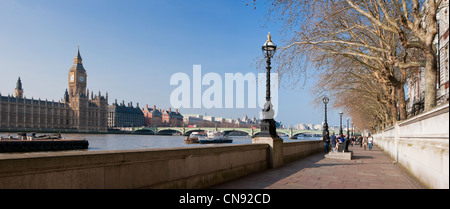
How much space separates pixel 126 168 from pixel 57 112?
7282 inches

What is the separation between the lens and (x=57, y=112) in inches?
6678

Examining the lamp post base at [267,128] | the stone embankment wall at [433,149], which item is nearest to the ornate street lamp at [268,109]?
the lamp post base at [267,128]

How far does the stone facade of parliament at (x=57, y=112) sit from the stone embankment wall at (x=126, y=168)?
505 ft

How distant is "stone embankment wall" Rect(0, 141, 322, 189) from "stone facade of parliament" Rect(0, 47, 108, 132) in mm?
153865

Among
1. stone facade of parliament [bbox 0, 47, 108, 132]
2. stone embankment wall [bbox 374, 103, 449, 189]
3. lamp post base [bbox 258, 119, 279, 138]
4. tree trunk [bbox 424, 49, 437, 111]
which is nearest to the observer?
stone embankment wall [bbox 374, 103, 449, 189]

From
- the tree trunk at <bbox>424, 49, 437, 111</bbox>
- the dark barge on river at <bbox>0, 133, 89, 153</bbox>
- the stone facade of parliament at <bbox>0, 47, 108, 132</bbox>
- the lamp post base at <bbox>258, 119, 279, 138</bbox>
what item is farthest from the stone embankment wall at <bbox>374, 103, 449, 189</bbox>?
the stone facade of parliament at <bbox>0, 47, 108, 132</bbox>

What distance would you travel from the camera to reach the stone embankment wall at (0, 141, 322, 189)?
4.16 metres

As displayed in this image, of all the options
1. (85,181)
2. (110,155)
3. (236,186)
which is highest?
(110,155)

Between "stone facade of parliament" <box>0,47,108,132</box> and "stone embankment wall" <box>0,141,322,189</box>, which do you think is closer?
"stone embankment wall" <box>0,141,322,189</box>

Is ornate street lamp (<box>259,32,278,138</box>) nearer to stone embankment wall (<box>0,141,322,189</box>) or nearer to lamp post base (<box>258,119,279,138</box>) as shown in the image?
lamp post base (<box>258,119,279,138</box>)
